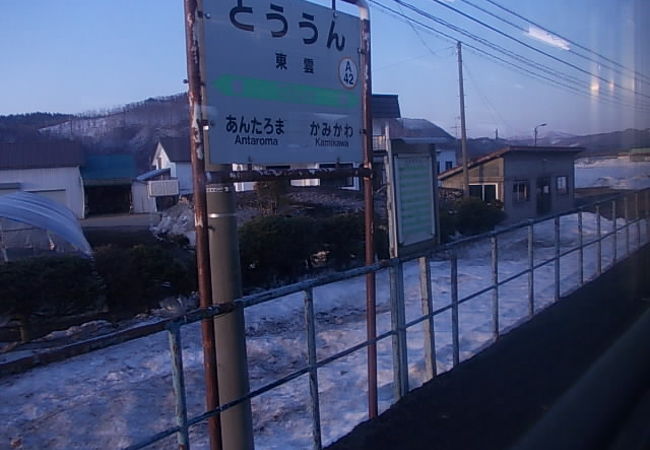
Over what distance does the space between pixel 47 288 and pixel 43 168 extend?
38313 millimetres

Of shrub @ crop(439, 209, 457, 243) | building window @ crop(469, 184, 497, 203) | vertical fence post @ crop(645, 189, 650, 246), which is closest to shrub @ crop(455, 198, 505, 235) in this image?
shrub @ crop(439, 209, 457, 243)

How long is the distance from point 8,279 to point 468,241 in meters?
7.86

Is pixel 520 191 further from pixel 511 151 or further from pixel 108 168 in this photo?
pixel 108 168

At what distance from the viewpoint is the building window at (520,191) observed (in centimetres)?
2995

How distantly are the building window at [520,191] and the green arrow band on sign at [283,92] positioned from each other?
2706cm

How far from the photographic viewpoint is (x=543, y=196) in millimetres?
32250

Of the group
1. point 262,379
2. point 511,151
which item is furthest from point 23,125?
point 262,379

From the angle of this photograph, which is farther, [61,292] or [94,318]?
[94,318]

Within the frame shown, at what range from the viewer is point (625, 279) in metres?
8.91

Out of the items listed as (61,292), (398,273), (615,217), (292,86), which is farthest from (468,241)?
(61,292)

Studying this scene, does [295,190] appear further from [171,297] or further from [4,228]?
[171,297]

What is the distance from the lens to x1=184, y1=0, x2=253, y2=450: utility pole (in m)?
3.13

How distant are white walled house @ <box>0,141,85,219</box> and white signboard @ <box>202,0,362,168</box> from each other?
4392 cm

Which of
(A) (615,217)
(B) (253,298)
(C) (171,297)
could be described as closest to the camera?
(B) (253,298)
